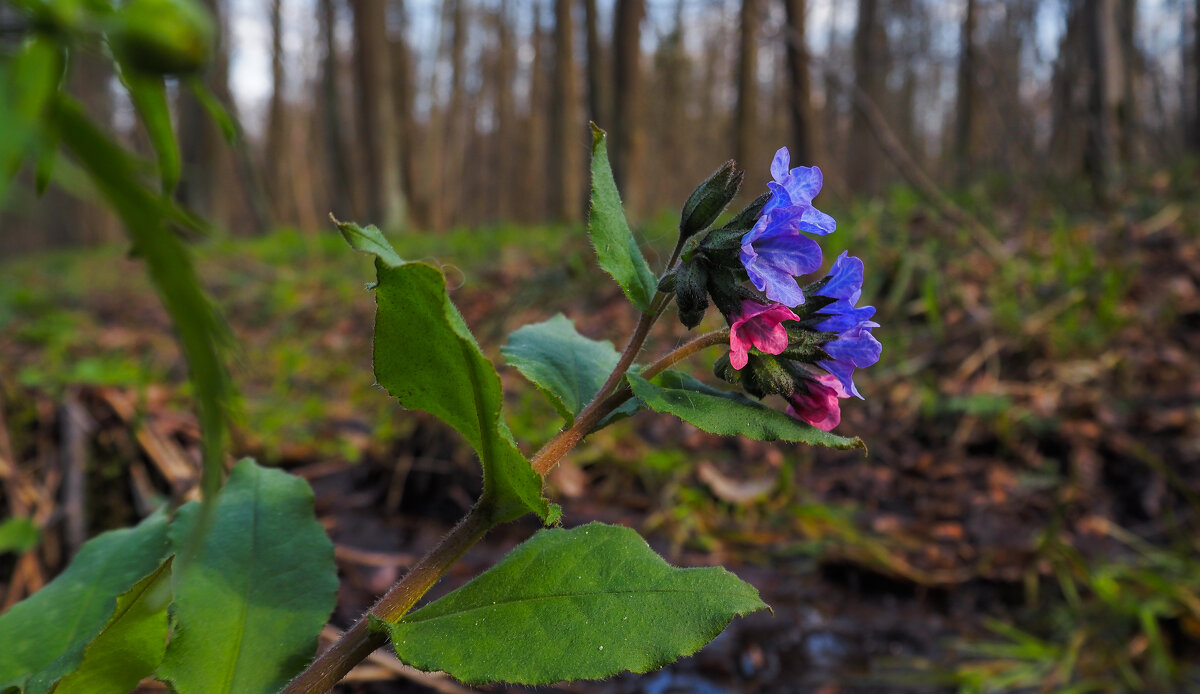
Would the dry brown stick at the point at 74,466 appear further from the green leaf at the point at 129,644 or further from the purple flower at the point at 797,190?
the purple flower at the point at 797,190

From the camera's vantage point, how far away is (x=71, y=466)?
201cm

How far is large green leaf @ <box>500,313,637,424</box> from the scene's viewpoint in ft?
3.15

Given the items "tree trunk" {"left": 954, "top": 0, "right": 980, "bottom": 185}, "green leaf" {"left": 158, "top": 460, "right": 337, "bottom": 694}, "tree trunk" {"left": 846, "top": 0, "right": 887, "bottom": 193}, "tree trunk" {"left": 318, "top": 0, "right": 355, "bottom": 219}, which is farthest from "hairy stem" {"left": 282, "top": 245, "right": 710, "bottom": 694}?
"tree trunk" {"left": 846, "top": 0, "right": 887, "bottom": 193}

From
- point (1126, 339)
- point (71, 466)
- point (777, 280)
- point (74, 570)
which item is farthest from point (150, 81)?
point (1126, 339)

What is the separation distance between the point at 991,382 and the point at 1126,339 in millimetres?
767

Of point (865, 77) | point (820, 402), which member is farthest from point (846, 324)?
point (865, 77)

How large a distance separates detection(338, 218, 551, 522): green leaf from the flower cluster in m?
0.25

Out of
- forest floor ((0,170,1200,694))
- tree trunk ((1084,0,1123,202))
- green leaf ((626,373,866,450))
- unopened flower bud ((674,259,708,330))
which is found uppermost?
tree trunk ((1084,0,1123,202))

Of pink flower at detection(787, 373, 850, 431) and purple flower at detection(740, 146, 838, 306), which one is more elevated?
purple flower at detection(740, 146, 838, 306)

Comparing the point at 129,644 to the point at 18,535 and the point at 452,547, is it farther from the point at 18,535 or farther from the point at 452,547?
the point at 18,535

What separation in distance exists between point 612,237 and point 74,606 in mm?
831

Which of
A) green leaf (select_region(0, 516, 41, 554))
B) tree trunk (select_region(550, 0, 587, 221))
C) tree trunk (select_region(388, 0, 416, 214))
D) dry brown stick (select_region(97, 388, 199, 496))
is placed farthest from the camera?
tree trunk (select_region(388, 0, 416, 214))

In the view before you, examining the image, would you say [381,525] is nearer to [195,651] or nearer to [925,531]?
[195,651]

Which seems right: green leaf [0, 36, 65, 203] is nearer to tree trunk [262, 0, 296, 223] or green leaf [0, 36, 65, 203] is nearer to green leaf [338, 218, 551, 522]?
green leaf [338, 218, 551, 522]
